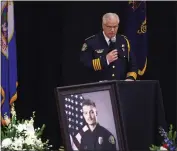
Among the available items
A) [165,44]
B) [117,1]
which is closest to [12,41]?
[117,1]

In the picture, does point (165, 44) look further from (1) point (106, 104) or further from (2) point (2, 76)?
(1) point (106, 104)

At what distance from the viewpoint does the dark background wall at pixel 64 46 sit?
519 centimetres

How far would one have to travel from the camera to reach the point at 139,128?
9.11 feet

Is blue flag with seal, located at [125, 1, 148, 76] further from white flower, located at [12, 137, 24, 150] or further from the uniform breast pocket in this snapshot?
white flower, located at [12, 137, 24, 150]

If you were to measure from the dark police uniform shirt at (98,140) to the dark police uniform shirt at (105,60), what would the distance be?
1.62 metres

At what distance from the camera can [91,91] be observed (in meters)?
2.52

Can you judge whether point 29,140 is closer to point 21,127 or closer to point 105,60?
point 21,127

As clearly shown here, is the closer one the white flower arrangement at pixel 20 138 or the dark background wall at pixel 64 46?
the white flower arrangement at pixel 20 138

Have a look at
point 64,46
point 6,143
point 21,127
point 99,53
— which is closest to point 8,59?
point 64,46

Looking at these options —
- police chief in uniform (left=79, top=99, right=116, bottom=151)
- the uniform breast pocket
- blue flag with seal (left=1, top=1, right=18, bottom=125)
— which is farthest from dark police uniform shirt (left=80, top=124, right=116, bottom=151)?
blue flag with seal (left=1, top=1, right=18, bottom=125)

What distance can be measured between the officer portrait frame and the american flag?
2 cm

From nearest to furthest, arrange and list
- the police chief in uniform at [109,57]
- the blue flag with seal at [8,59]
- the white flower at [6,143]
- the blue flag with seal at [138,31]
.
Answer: the white flower at [6,143], the police chief in uniform at [109,57], the blue flag with seal at [8,59], the blue flag with seal at [138,31]

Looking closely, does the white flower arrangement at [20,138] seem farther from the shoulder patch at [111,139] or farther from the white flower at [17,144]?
the shoulder patch at [111,139]

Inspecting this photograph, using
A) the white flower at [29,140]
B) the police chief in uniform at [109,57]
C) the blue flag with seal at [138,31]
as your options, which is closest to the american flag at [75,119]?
the white flower at [29,140]
